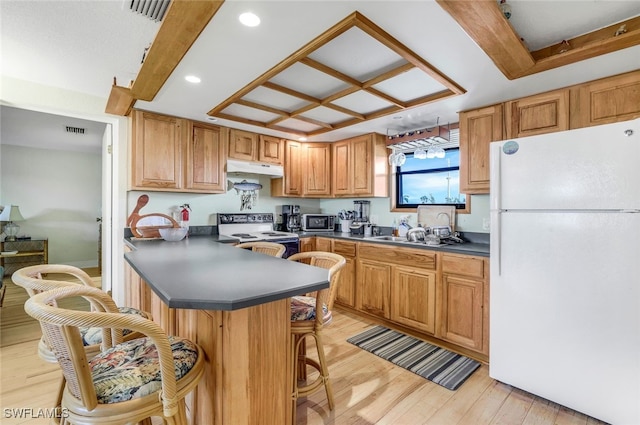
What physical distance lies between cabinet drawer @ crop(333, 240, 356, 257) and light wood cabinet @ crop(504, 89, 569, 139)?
1.87 m

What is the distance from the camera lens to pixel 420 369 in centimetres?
222

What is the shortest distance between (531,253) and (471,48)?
136 centimetres

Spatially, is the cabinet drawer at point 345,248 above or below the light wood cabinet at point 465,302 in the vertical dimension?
above

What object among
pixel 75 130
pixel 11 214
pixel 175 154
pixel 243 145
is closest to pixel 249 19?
pixel 175 154

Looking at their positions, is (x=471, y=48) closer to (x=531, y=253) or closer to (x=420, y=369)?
(x=531, y=253)

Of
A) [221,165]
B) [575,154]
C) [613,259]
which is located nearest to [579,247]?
[613,259]

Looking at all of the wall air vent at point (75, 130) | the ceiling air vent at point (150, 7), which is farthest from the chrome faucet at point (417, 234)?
the wall air vent at point (75, 130)

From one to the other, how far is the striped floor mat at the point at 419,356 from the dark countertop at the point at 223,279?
1437 mm

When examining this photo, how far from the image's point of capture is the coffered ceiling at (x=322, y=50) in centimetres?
143

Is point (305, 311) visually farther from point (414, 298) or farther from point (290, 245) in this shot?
point (290, 245)

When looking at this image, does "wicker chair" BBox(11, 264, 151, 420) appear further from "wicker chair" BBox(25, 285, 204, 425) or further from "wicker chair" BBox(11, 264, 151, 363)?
"wicker chair" BBox(25, 285, 204, 425)

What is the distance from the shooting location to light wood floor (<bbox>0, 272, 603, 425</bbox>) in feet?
5.59

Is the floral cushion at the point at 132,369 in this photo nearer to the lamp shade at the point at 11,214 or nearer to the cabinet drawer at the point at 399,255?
the cabinet drawer at the point at 399,255

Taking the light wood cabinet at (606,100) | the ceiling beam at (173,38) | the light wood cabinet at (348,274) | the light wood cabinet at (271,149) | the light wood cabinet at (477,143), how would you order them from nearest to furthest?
1. the ceiling beam at (173,38)
2. the light wood cabinet at (606,100)
3. the light wood cabinet at (477,143)
4. the light wood cabinet at (348,274)
5. the light wood cabinet at (271,149)
